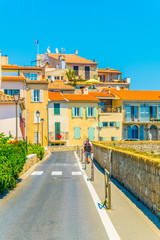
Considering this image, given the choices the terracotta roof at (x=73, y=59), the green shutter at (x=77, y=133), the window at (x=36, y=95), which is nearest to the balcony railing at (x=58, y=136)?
the green shutter at (x=77, y=133)

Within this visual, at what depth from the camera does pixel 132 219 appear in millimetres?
8922

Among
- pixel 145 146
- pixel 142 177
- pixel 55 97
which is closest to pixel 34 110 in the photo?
pixel 55 97

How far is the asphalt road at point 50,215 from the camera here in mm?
7449

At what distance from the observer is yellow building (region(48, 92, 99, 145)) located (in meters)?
60.3

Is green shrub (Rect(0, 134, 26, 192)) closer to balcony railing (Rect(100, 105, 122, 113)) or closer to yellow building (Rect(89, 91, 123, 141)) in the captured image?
yellow building (Rect(89, 91, 123, 141))

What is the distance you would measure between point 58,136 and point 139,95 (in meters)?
18.6

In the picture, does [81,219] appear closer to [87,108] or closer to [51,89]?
[87,108]

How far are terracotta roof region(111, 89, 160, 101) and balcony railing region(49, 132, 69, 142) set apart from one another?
13.0 metres

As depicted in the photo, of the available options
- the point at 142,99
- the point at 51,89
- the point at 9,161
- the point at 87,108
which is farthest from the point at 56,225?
the point at 51,89

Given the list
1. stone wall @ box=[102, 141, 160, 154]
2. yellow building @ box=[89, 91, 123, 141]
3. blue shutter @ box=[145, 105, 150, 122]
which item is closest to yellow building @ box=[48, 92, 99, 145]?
yellow building @ box=[89, 91, 123, 141]

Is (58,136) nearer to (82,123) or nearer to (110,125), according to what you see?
(82,123)

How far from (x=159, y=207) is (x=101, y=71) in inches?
3418

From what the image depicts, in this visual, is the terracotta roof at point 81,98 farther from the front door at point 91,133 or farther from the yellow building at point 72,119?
the front door at point 91,133

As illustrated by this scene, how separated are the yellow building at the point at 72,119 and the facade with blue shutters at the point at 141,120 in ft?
20.0
